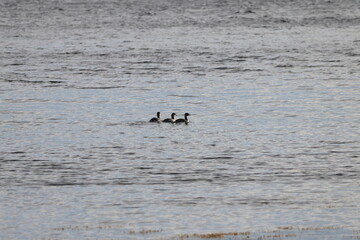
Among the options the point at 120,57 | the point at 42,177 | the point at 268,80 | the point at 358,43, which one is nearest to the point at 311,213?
the point at 42,177

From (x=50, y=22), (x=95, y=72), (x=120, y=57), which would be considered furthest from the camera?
(x=50, y=22)

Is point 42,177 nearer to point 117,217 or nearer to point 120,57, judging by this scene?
point 117,217

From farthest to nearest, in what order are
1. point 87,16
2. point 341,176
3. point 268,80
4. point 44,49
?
point 87,16, point 44,49, point 268,80, point 341,176

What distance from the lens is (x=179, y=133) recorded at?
118 ft

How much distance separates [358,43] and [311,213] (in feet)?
148

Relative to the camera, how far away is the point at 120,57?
6019 centimetres

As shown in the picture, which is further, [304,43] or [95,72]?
[304,43]

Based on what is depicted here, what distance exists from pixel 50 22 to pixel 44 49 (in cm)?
2226

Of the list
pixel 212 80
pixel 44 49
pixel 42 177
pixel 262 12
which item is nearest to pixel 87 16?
pixel 262 12

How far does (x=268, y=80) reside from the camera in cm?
5009

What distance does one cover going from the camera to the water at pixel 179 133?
21.9m

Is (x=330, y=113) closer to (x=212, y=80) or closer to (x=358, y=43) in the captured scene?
(x=212, y=80)

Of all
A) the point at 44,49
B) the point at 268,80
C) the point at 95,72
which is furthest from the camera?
the point at 44,49

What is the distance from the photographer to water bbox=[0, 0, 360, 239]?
21.9 meters
